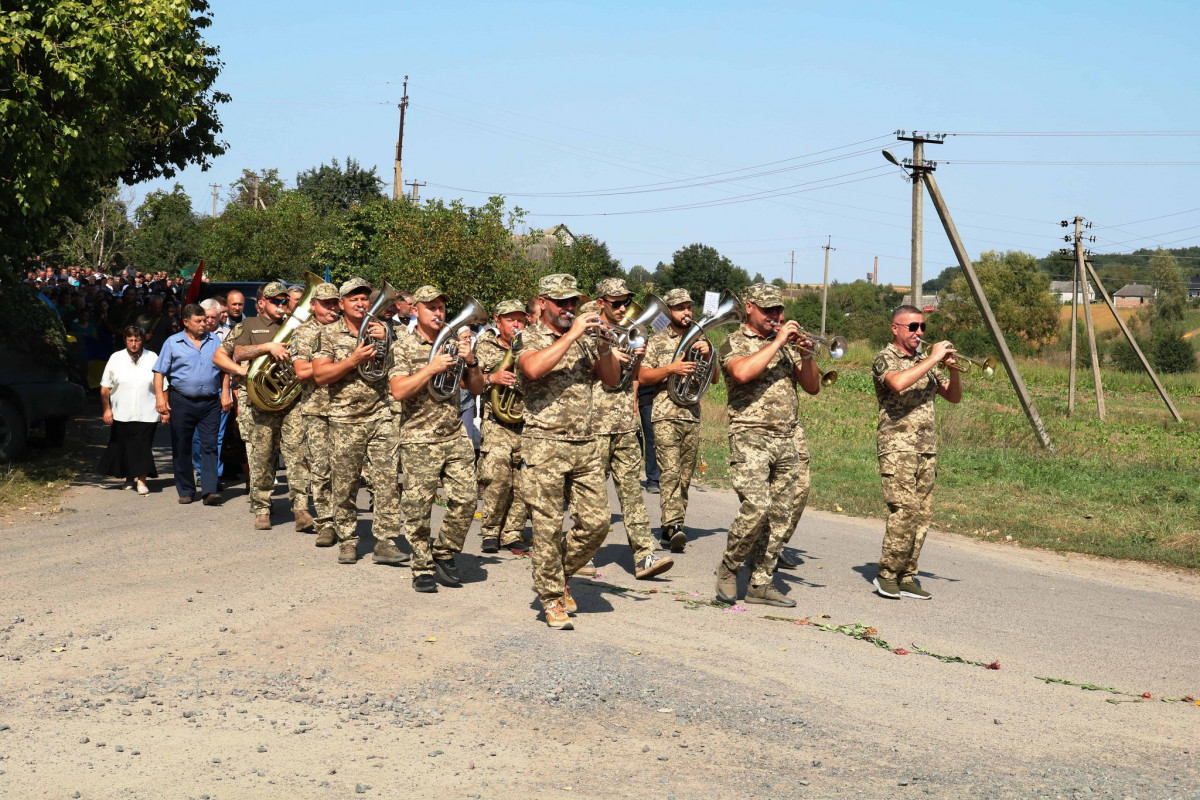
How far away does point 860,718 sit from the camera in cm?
606

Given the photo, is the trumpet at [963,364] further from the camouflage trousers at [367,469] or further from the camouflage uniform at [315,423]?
the camouflage uniform at [315,423]

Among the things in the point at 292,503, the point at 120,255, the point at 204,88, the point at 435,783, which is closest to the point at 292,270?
the point at 120,255

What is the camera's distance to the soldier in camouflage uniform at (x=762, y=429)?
814 centimetres

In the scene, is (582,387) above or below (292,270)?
below

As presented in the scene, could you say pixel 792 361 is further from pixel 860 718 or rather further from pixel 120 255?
pixel 120 255

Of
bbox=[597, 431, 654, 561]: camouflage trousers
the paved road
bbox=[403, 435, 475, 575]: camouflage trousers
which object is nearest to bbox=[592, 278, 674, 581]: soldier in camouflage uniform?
bbox=[597, 431, 654, 561]: camouflage trousers

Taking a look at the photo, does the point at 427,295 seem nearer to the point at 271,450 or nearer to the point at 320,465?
the point at 320,465

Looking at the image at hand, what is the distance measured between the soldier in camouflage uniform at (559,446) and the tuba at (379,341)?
185 centimetres

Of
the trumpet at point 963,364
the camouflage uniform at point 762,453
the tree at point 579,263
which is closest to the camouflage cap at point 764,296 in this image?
the camouflage uniform at point 762,453

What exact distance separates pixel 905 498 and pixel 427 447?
137 inches

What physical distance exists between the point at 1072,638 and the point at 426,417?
15.3 ft

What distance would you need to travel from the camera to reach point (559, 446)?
24.3ft

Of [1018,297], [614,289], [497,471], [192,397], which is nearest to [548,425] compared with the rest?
[497,471]

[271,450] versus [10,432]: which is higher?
[271,450]
